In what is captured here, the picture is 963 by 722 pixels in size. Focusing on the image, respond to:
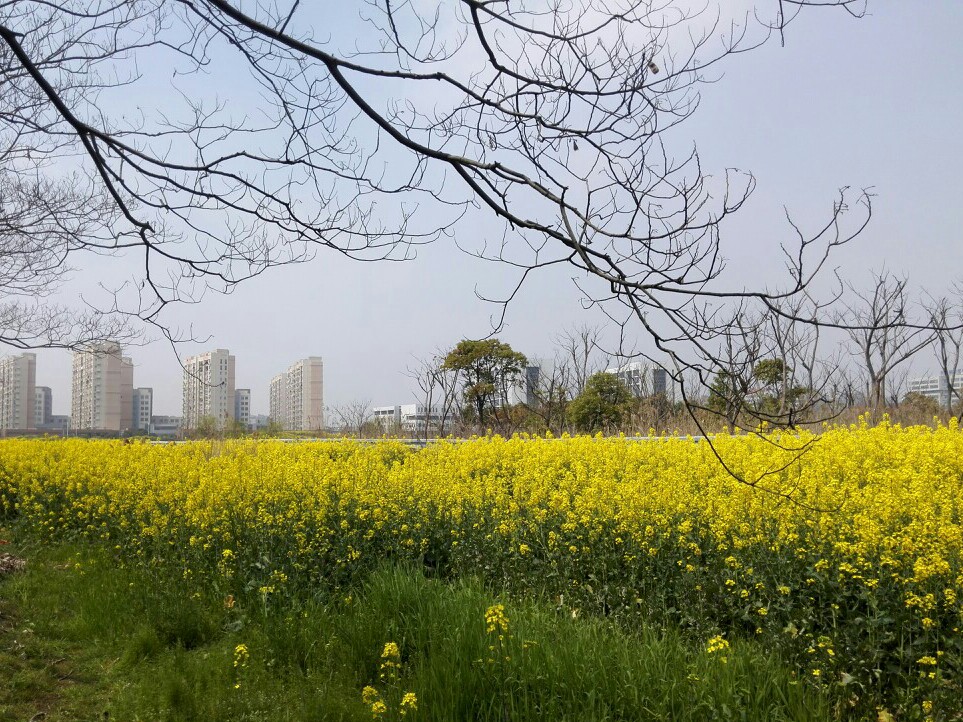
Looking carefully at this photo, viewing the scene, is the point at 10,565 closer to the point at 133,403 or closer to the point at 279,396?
the point at 133,403

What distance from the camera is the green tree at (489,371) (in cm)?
1725

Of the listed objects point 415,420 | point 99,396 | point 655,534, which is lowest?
point 655,534

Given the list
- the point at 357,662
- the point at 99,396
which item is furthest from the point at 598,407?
the point at 357,662

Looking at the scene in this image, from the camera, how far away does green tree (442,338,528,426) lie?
17.2 m

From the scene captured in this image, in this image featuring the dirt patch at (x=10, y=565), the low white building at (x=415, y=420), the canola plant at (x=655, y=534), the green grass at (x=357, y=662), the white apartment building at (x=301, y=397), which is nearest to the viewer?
the green grass at (x=357, y=662)

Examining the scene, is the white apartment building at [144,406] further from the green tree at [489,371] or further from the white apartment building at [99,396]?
the green tree at [489,371]

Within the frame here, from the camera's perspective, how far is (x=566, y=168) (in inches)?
97.7

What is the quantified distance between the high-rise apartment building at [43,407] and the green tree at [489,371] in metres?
17.1

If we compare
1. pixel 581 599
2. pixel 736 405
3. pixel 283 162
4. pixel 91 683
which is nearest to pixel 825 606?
pixel 581 599

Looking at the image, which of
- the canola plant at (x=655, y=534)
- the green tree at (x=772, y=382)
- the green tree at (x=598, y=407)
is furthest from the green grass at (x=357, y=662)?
the green tree at (x=598, y=407)

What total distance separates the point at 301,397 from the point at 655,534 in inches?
908

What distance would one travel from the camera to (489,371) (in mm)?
17625

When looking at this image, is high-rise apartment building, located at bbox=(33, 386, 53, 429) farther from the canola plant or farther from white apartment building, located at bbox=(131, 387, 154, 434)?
the canola plant

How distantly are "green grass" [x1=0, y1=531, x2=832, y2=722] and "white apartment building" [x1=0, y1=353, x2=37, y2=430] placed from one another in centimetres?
1830
